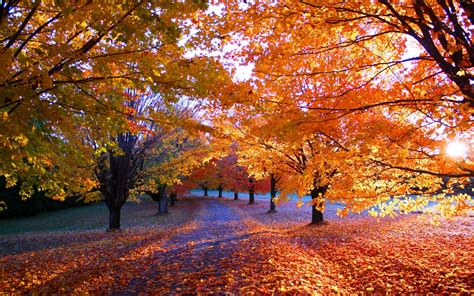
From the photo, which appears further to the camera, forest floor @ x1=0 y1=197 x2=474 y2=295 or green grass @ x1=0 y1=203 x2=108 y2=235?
green grass @ x1=0 y1=203 x2=108 y2=235

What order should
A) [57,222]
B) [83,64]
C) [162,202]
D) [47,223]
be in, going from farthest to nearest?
[162,202]
[57,222]
[47,223]
[83,64]

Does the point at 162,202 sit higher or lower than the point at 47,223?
higher

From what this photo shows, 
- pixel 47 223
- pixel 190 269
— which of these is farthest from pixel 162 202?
pixel 190 269

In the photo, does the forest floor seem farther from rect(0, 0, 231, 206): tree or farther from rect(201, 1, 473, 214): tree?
rect(0, 0, 231, 206): tree

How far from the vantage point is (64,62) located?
444 centimetres

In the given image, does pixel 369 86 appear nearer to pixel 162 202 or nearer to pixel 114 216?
pixel 114 216

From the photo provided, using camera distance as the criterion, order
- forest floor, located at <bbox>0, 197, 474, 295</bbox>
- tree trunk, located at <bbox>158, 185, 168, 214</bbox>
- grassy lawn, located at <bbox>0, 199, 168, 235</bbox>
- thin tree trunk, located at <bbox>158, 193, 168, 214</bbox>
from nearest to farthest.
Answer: forest floor, located at <bbox>0, 197, 474, 295</bbox>
grassy lawn, located at <bbox>0, 199, 168, 235</bbox>
tree trunk, located at <bbox>158, 185, 168, 214</bbox>
thin tree trunk, located at <bbox>158, 193, 168, 214</bbox>

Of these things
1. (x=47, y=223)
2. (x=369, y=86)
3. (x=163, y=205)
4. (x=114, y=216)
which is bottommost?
(x=47, y=223)

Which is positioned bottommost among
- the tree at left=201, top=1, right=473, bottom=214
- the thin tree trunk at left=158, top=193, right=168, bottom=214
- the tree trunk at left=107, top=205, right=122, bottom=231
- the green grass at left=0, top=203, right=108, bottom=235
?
the green grass at left=0, top=203, right=108, bottom=235

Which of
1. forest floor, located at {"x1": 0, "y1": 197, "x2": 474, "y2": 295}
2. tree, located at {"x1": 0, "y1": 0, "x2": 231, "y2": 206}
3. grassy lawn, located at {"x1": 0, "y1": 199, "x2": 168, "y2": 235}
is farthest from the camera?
grassy lawn, located at {"x1": 0, "y1": 199, "x2": 168, "y2": 235}

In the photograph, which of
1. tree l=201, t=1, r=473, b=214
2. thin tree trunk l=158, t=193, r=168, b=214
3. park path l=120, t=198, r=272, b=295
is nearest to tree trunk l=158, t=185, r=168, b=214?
thin tree trunk l=158, t=193, r=168, b=214

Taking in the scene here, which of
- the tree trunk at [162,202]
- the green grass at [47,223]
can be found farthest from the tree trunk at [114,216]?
the tree trunk at [162,202]

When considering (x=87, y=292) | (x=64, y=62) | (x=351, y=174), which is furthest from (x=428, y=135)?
(x=87, y=292)

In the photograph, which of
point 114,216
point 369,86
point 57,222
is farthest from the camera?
point 57,222
